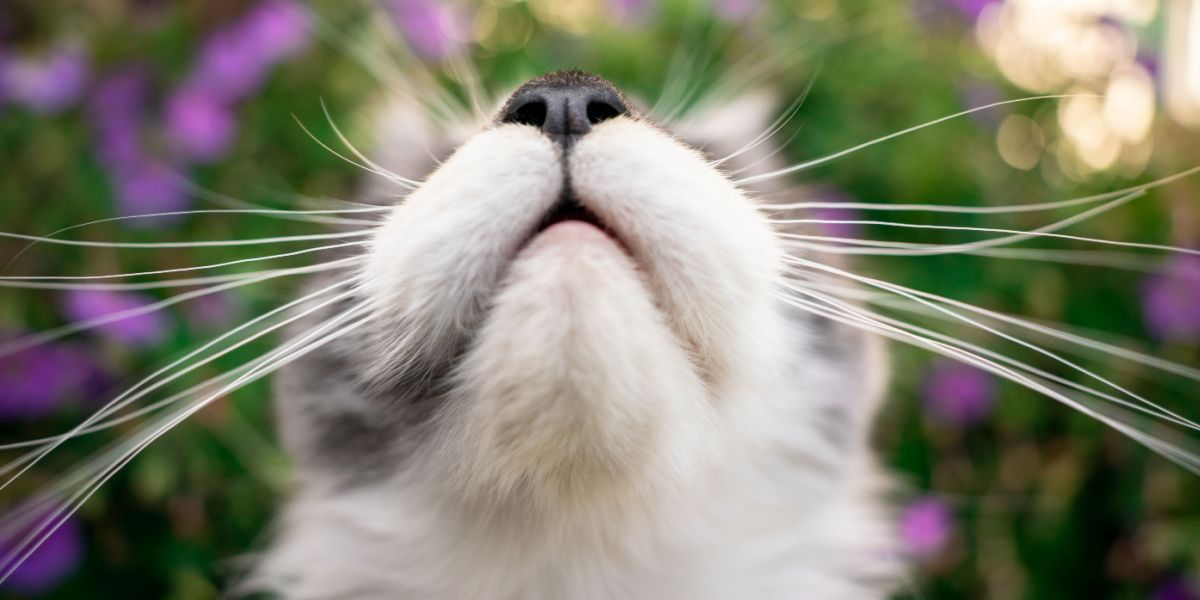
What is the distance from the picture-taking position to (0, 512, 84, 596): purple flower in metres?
1.42

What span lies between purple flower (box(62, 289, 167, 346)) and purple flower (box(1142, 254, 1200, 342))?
5.62 feet

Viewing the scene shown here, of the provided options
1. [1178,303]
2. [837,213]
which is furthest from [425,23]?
[1178,303]

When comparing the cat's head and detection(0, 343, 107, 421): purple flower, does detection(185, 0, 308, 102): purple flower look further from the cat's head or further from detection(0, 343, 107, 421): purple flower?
the cat's head

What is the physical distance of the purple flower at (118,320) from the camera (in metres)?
1.40

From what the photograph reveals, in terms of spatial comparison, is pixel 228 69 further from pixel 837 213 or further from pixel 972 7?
pixel 972 7

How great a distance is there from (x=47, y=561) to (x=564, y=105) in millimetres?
1263

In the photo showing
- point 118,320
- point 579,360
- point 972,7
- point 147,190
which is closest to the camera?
point 579,360

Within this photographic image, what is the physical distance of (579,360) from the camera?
604mm

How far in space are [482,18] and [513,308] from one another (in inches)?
45.3

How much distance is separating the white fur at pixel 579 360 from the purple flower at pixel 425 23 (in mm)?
908

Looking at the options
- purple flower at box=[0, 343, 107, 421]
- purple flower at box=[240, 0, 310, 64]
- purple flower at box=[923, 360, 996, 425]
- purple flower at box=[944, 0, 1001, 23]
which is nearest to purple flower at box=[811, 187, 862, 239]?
purple flower at box=[923, 360, 996, 425]

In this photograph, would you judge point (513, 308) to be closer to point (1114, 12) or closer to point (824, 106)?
point (824, 106)

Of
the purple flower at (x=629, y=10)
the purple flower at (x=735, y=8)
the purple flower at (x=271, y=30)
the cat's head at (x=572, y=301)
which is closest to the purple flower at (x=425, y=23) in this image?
the purple flower at (x=271, y=30)

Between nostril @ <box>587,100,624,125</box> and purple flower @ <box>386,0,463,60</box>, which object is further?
purple flower @ <box>386,0,463,60</box>
